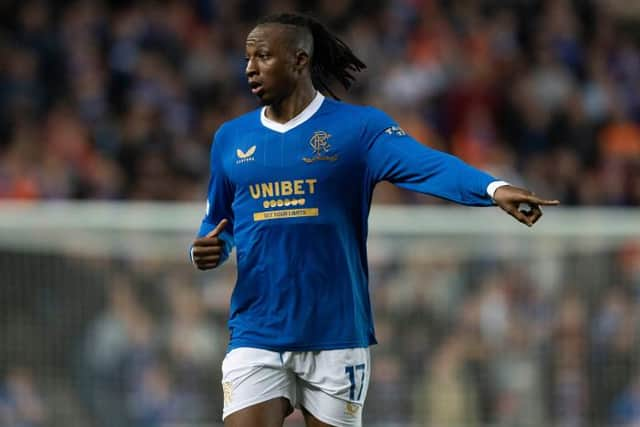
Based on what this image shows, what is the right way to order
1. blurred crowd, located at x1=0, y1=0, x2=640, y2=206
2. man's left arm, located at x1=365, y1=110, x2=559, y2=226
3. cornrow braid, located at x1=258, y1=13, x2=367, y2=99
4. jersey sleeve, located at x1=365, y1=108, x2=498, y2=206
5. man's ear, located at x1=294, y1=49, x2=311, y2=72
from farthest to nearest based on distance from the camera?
blurred crowd, located at x1=0, y1=0, x2=640, y2=206 → cornrow braid, located at x1=258, y1=13, x2=367, y2=99 → man's ear, located at x1=294, y1=49, x2=311, y2=72 → jersey sleeve, located at x1=365, y1=108, x2=498, y2=206 → man's left arm, located at x1=365, y1=110, x2=559, y2=226

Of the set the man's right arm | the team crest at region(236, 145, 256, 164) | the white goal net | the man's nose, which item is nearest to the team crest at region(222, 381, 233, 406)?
the man's right arm

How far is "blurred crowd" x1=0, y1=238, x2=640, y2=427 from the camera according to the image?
1016cm

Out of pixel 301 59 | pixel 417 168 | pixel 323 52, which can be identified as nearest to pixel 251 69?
pixel 301 59

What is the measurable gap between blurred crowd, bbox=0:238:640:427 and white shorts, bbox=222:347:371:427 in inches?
159

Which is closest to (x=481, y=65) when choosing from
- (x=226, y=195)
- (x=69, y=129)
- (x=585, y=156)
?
(x=585, y=156)

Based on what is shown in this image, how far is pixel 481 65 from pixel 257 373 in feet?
28.6

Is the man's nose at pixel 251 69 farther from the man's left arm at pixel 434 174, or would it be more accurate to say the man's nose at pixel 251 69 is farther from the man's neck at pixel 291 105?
the man's left arm at pixel 434 174

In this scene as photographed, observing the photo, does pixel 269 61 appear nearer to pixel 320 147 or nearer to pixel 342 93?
pixel 320 147

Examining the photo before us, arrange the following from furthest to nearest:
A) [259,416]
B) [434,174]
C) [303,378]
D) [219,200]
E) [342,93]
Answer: [342,93] → [219,200] → [303,378] → [259,416] → [434,174]

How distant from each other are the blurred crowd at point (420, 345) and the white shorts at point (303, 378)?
4032mm

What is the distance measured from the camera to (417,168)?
5809 millimetres

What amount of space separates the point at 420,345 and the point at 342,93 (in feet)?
13.7

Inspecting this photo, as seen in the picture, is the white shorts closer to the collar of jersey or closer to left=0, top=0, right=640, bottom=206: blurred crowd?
the collar of jersey

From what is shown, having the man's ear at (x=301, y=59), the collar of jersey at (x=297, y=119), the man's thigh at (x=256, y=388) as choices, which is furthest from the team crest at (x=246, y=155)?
the man's thigh at (x=256, y=388)
